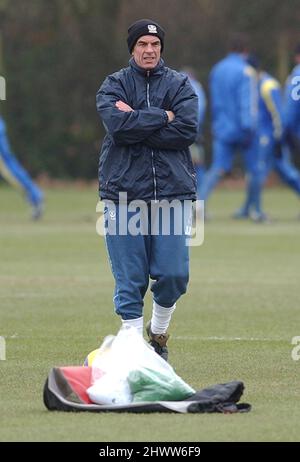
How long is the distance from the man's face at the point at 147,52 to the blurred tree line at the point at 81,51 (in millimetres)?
25749

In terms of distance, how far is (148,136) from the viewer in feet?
30.9

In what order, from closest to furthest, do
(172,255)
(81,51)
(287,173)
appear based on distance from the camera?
(172,255) < (287,173) < (81,51)

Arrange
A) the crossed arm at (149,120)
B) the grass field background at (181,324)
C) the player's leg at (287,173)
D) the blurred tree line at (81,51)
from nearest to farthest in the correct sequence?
the grass field background at (181,324), the crossed arm at (149,120), the player's leg at (287,173), the blurred tree line at (81,51)

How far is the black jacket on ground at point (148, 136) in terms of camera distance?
939 centimetres

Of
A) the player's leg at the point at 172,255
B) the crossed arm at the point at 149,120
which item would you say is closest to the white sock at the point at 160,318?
the player's leg at the point at 172,255

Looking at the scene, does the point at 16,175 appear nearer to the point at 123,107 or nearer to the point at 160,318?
the point at 160,318

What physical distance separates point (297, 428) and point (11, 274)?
29.9 feet

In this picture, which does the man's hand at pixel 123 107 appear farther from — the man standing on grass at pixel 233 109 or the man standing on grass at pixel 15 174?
the man standing on grass at pixel 233 109

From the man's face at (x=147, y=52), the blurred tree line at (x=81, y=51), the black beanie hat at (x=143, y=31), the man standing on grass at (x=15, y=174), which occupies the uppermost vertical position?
the blurred tree line at (x=81, y=51)

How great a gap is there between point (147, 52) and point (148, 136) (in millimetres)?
551

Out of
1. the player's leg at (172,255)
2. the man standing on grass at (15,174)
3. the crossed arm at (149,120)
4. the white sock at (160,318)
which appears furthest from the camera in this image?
the man standing on grass at (15,174)

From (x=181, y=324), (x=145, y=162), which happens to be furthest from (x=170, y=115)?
(x=181, y=324)

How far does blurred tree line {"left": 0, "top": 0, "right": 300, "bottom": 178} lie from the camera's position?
35.6m

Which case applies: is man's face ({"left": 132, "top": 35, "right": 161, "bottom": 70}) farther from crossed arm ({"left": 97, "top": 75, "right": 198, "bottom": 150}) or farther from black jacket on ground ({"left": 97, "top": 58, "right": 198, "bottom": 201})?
crossed arm ({"left": 97, "top": 75, "right": 198, "bottom": 150})
